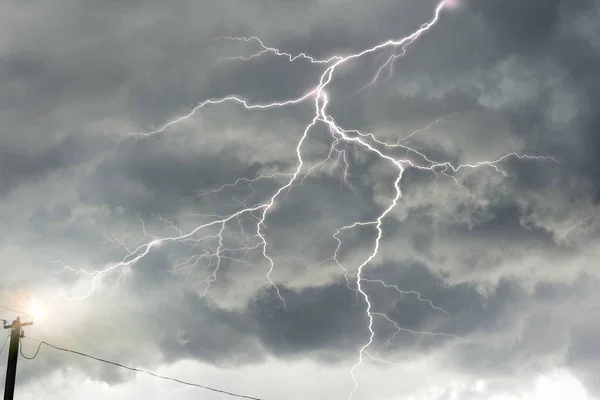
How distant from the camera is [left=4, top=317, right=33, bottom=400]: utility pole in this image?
15.8 m

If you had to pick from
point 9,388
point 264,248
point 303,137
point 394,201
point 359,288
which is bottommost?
point 9,388

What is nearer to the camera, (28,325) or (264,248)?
(28,325)

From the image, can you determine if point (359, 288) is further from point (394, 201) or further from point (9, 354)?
point (9, 354)

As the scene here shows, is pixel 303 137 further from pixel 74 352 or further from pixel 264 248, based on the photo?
pixel 74 352

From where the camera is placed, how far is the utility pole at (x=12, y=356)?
52.0ft

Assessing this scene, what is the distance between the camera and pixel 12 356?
16453 millimetres

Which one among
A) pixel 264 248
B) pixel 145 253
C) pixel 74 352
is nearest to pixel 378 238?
pixel 264 248

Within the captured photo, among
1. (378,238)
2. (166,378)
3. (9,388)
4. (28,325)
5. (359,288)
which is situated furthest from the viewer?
(378,238)

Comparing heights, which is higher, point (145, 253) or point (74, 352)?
point (145, 253)

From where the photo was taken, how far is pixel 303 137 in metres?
27.0

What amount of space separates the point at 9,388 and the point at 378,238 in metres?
15.9

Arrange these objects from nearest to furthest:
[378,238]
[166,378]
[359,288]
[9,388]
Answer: [9,388] < [166,378] < [359,288] < [378,238]

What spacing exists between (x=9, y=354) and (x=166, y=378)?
4295 millimetres

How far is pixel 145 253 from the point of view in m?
26.1
